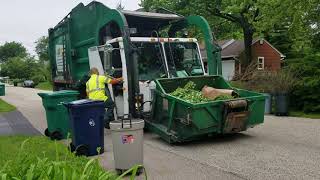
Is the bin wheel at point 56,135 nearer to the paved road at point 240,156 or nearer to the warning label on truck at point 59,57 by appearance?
the paved road at point 240,156

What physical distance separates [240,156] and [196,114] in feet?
3.99

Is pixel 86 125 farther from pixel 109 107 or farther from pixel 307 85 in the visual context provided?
pixel 307 85

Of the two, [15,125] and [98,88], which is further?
[15,125]

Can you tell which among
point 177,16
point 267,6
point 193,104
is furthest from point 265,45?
point 193,104

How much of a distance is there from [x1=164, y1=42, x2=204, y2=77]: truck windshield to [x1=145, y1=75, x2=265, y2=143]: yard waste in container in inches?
39.1

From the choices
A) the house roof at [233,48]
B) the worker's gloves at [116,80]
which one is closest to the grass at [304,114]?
the worker's gloves at [116,80]

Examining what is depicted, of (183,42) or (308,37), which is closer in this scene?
(183,42)

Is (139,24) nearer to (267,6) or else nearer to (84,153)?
(84,153)

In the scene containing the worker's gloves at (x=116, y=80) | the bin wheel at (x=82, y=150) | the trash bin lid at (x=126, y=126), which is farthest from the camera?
the worker's gloves at (x=116, y=80)

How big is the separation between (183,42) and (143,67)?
124 cm

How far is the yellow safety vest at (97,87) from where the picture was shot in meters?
10.4

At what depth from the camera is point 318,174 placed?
6.62 metres

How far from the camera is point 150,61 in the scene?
35.7 ft

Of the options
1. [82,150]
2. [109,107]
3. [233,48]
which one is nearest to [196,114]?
[82,150]
